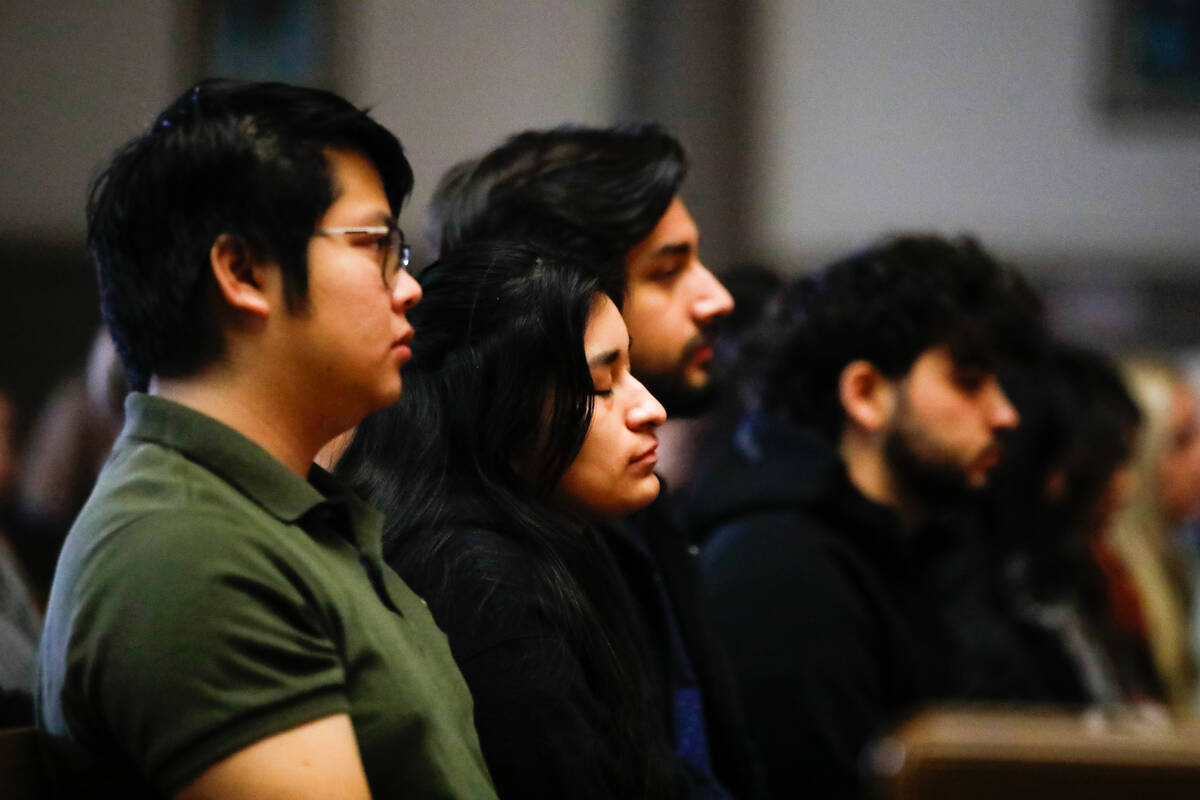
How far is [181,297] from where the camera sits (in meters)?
1.35

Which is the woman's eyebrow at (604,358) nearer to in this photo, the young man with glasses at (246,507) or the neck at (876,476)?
the young man with glasses at (246,507)

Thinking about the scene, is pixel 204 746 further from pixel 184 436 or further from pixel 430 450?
pixel 430 450

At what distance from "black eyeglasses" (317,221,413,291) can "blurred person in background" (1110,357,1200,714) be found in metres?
3.10

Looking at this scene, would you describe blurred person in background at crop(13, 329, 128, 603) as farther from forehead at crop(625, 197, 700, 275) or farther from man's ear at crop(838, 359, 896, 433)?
man's ear at crop(838, 359, 896, 433)

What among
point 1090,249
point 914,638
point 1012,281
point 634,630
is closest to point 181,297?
point 634,630

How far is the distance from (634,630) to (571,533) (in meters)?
0.27

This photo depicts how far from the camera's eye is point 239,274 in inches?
53.6

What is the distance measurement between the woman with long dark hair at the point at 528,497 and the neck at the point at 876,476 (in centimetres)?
106

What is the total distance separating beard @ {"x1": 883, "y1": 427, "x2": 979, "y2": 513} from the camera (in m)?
2.80

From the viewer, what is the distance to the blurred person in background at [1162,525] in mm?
4133

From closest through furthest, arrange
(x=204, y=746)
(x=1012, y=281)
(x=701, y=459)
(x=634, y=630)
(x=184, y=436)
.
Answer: (x=204, y=746), (x=184, y=436), (x=634, y=630), (x=1012, y=281), (x=701, y=459)

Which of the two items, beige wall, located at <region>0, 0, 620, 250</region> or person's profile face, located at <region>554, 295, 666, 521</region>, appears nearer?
person's profile face, located at <region>554, 295, 666, 521</region>

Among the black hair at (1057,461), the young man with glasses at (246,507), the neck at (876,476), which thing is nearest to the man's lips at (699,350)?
the neck at (876,476)

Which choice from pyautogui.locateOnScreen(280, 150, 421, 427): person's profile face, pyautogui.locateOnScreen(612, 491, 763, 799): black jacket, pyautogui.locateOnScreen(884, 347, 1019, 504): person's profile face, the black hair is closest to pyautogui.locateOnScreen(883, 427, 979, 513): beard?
pyautogui.locateOnScreen(884, 347, 1019, 504): person's profile face
